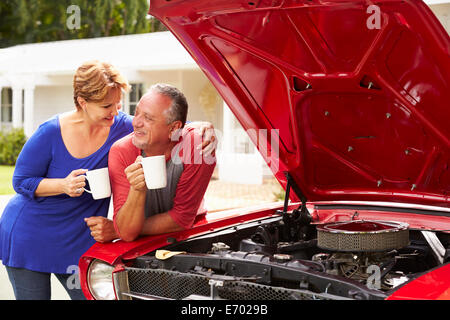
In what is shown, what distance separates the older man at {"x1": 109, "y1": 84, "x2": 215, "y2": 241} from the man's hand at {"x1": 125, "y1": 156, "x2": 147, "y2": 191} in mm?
40

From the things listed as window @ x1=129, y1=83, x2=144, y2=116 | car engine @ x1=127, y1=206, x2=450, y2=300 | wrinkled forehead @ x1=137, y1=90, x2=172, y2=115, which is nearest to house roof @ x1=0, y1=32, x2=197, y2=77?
window @ x1=129, y1=83, x2=144, y2=116

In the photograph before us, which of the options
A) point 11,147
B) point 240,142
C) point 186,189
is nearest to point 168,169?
point 186,189

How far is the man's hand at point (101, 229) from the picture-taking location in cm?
246

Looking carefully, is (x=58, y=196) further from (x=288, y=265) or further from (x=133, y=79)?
(x=133, y=79)

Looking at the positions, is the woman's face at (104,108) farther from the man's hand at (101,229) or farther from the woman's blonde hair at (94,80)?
the man's hand at (101,229)

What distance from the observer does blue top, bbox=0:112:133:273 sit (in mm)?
2559

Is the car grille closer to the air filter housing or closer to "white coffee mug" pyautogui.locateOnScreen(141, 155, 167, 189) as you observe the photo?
"white coffee mug" pyautogui.locateOnScreen(141, 155, 167, 189)

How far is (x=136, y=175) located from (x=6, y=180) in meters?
12.0

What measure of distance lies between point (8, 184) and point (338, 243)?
11740 millimetres

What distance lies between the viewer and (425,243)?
2557mm

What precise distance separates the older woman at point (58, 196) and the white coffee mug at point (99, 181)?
0.14 m

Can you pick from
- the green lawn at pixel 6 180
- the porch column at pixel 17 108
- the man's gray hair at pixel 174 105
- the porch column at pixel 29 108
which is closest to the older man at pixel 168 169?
the man's gray hair at pixel 174 105
